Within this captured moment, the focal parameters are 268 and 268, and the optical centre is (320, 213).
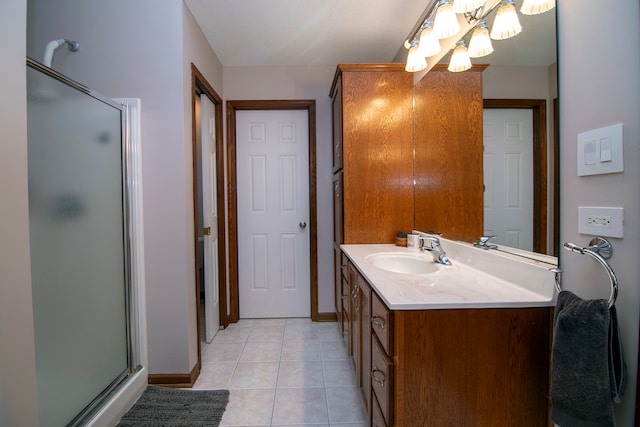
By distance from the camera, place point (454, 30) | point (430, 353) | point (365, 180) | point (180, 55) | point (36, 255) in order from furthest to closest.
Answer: point (365, 180), point (180, 55), point (454, 30), point (36, 255), point (430, 353)

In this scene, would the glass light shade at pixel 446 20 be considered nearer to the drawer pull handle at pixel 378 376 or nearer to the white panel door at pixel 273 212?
the white panel door at pixel 273 212

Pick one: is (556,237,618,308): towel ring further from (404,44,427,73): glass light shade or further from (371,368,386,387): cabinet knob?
(404,44,427,73): glass light shade

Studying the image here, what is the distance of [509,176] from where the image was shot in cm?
116

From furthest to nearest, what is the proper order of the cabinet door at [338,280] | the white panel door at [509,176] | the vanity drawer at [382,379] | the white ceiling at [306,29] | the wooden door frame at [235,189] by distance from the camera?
1. the wooden door frame at [235,189]
2. the cabinet door at [338,280]
3. the white ceiling at [306,29]
4. the white panel door at [509,176]
5. the vanity drawer at [382,379]

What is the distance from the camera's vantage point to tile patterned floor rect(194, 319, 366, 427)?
1460mm

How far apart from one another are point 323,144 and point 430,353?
6.76 feet

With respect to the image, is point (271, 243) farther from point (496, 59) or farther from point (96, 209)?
point (496, 59)

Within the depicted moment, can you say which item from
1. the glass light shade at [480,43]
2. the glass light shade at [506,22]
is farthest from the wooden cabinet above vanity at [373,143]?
the glass light shade at [506,22]

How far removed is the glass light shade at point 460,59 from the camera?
1.38 m

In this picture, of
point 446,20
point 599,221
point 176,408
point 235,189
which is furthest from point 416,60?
point 176,408

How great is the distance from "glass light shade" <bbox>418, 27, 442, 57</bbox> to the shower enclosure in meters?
1.84

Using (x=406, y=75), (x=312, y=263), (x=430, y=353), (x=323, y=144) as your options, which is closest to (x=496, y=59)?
(x=406, y=75)

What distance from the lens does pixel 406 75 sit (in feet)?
6.63

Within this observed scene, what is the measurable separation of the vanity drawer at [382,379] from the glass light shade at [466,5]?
155 cm
